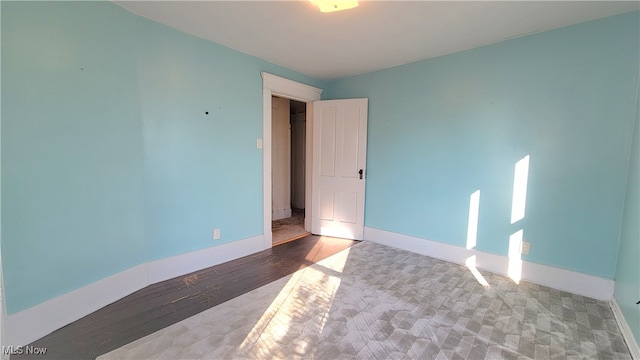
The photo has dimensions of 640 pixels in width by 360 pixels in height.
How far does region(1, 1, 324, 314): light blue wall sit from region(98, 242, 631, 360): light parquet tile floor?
2.87 ft

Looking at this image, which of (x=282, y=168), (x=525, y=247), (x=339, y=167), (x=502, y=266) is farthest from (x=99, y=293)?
(x=525, y=247)

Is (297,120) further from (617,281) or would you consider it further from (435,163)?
(617,281)

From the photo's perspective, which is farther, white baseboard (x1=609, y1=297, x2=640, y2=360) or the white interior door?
the white interior door

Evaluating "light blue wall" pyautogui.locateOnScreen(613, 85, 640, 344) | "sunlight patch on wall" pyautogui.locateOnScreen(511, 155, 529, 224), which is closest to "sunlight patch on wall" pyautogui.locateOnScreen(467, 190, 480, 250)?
"sunlight patch on wall" pyautogui.locateOnScreen(511, 155, 529, 224)

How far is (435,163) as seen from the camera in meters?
3.12

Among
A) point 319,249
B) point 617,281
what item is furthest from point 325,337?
point 617,281

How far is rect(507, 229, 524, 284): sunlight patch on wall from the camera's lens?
8.50 ft

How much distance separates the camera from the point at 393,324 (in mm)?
1868

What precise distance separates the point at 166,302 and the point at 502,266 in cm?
321

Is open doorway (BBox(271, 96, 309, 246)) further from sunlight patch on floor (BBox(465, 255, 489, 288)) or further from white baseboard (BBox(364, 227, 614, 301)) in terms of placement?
sunlight patch on floor (BBox(465, 255, 489, 288))

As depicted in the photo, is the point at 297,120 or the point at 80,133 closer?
the point at 80,133

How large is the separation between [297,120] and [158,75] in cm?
367

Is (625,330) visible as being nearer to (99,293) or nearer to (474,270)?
(474,270)

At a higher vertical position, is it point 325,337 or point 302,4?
point 302,4
